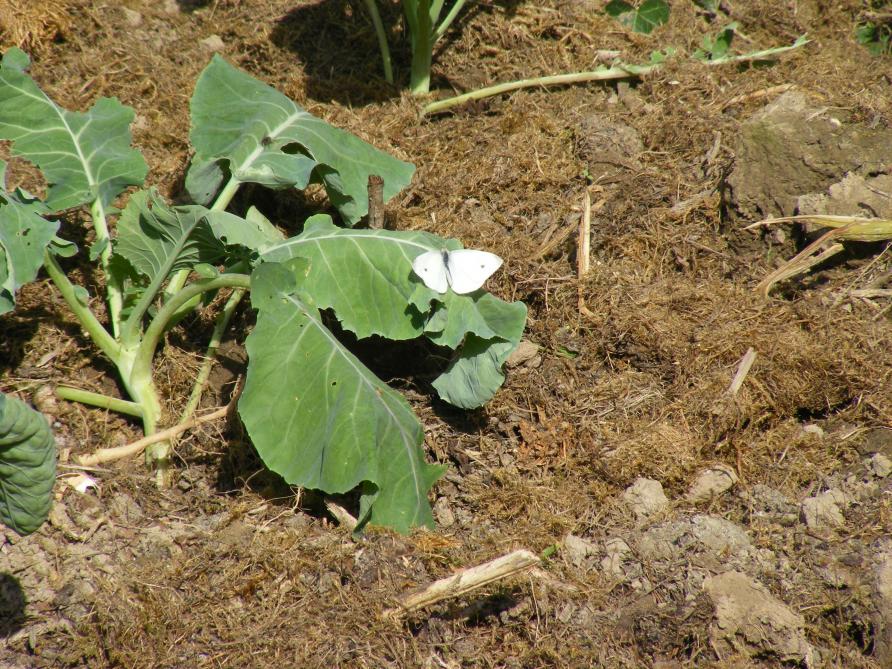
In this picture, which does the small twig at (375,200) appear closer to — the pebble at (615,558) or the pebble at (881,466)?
the pebble at (615,558)

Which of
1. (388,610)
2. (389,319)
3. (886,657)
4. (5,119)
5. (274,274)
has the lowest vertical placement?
(886,657)

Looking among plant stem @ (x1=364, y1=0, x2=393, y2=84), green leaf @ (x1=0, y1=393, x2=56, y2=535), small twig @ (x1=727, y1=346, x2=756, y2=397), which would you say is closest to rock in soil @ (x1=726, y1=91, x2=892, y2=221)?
small twig @ (x1=727, y1=346, x2=756, y2=397)

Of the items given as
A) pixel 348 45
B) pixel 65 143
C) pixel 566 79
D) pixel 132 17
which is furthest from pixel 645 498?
pixel 132 17

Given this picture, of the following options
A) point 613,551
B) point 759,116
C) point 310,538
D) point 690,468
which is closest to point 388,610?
point 310,538

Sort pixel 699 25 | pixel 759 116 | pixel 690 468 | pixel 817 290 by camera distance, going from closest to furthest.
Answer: pixel 690 468, pixel 817 290, pixel 759 116, pixel 699 25

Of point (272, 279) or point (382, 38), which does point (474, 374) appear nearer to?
point (272, 279)

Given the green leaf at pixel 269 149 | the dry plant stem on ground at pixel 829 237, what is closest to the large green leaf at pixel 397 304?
the green leaf at pixel 269 149

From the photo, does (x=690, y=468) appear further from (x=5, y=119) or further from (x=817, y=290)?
(x=5, y=119)
